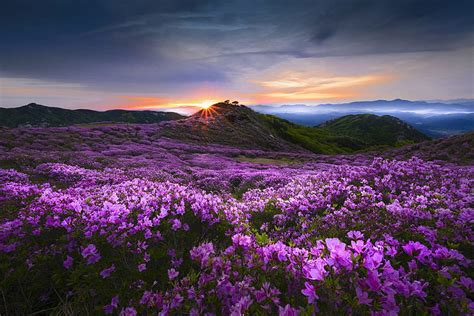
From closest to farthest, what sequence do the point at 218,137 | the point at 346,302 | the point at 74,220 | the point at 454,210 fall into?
1. the point at 346,302
2. the point at 74,220
3. the point at 454,210
4. the point at 218,137

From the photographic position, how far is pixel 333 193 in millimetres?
8117

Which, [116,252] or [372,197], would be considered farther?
[372,197]

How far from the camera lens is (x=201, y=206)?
5.68 m

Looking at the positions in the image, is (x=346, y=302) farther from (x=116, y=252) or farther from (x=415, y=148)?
(x=415, y=148)

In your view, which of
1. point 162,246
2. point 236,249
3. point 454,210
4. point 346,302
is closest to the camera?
point 346,302

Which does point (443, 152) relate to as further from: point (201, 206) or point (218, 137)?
point (218, 137)

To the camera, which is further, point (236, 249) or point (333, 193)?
point (333, 193)

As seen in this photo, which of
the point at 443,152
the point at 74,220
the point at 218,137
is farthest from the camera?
the point at 218,137

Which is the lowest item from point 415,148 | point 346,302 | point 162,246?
point 415,148

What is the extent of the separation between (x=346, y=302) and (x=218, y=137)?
58.0 meters

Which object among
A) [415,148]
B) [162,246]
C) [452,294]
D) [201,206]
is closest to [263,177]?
[201,206]

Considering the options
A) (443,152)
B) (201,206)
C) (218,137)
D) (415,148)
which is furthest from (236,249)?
(218,137)

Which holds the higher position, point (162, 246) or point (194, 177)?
point (162, 246)

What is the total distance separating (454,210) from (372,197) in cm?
182
